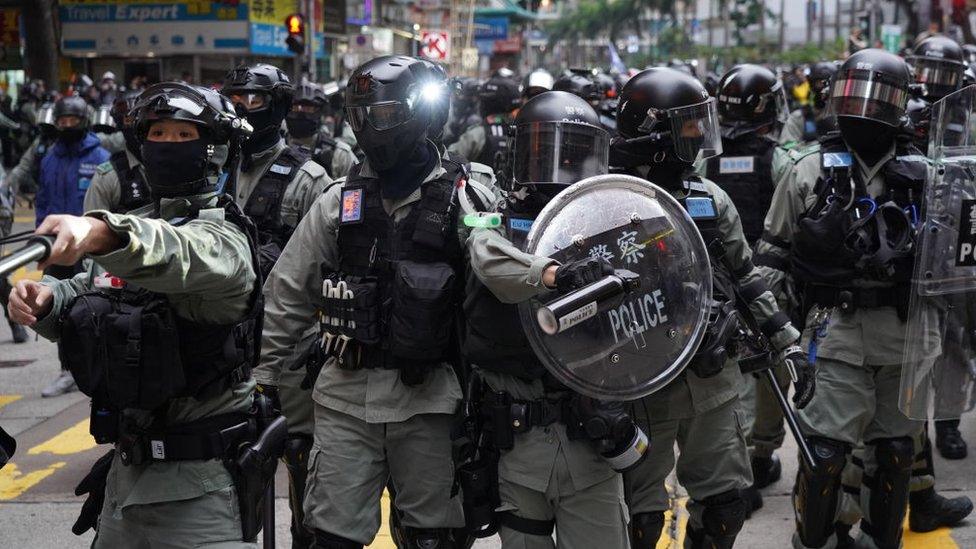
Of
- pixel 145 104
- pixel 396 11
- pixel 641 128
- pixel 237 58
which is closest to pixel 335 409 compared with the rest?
pixel 145 104

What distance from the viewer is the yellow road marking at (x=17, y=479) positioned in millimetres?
6527

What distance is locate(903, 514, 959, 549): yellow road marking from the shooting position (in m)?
5.56

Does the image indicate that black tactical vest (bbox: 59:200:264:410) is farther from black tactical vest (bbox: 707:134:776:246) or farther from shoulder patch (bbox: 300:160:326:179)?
black tactical vest (bbox: 707:134:776:246)

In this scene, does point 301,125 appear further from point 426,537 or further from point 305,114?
point 426,537

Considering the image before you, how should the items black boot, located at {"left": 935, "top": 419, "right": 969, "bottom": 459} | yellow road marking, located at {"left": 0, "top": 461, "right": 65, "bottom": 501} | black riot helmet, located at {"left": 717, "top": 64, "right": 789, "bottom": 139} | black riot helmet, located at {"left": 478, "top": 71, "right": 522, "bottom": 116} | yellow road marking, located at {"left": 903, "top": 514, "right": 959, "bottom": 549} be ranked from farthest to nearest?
black riot helmet, located at {"left": 478, "top": 71, "right": 522, "bottom": 116} → black riot helmet, located at {"left": 717, "top": 64, "right": 789, "bottom": 139} → black boot, located at {"left": 935, "top": 419, "right": 969, "bottom": 459} → yellow road marking, located at {"left": 0, "top": 461, "right": 65, "bottom": 501} → yellow road marking, located at {"left": 903, "top": 514, "right": 959, "bottom": 549}

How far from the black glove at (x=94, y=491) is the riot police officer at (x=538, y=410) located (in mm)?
1127

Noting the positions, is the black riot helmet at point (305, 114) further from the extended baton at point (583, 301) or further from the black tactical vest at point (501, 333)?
the extended baton at point (583, 301)

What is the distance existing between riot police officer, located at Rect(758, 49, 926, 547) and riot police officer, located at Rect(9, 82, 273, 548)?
2449mm

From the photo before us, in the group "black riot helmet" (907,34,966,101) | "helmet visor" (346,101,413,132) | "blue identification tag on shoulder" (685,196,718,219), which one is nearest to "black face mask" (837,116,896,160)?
"blue identification tag on shoulder" (685,196,718,219)

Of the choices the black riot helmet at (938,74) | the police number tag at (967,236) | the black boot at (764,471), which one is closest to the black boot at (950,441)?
the black boot at (764,471)

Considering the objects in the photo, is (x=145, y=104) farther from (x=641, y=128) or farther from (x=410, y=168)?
(x=641, y=128)

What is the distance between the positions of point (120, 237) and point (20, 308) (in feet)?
2.22

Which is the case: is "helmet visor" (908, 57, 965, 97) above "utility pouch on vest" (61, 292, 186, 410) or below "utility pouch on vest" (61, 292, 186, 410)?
above

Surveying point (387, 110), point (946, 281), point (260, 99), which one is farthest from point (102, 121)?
point (946, 281)
